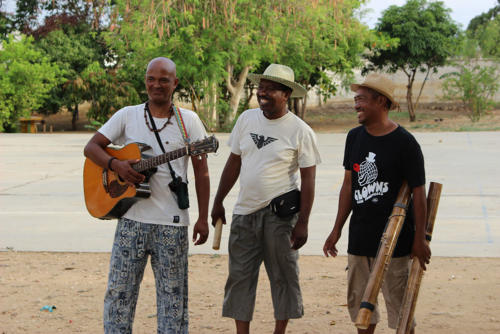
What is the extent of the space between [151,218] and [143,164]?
0.99 feet

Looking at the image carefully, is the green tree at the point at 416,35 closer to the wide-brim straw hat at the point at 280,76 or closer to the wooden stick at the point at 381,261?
the wide-brim straw hat at the point at 280,76

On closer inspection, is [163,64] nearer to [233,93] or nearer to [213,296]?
[213,296]

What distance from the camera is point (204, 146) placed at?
365 cm

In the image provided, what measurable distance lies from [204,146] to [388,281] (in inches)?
50.1

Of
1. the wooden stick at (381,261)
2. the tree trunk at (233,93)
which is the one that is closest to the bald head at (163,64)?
the wooden stick at (381,261)

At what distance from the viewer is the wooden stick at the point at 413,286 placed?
331 centimetres

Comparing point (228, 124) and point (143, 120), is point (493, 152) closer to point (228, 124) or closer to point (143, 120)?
point (228, 124)

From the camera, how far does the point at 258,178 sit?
412 centimetres

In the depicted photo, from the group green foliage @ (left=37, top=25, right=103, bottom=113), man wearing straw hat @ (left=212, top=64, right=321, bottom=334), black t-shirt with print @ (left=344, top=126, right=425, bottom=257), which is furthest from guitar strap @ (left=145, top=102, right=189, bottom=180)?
green foliage @ (left=37, top=25, right=103, bottom=113)

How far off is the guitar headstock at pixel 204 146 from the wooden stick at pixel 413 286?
1176mm

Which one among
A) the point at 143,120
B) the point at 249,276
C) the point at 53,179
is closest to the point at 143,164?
the point at 143,120

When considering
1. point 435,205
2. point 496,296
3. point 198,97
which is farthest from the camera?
point 198,97

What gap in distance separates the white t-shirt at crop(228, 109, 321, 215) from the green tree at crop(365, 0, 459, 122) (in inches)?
1183

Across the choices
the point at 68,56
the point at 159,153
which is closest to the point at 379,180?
the point at 159,153
